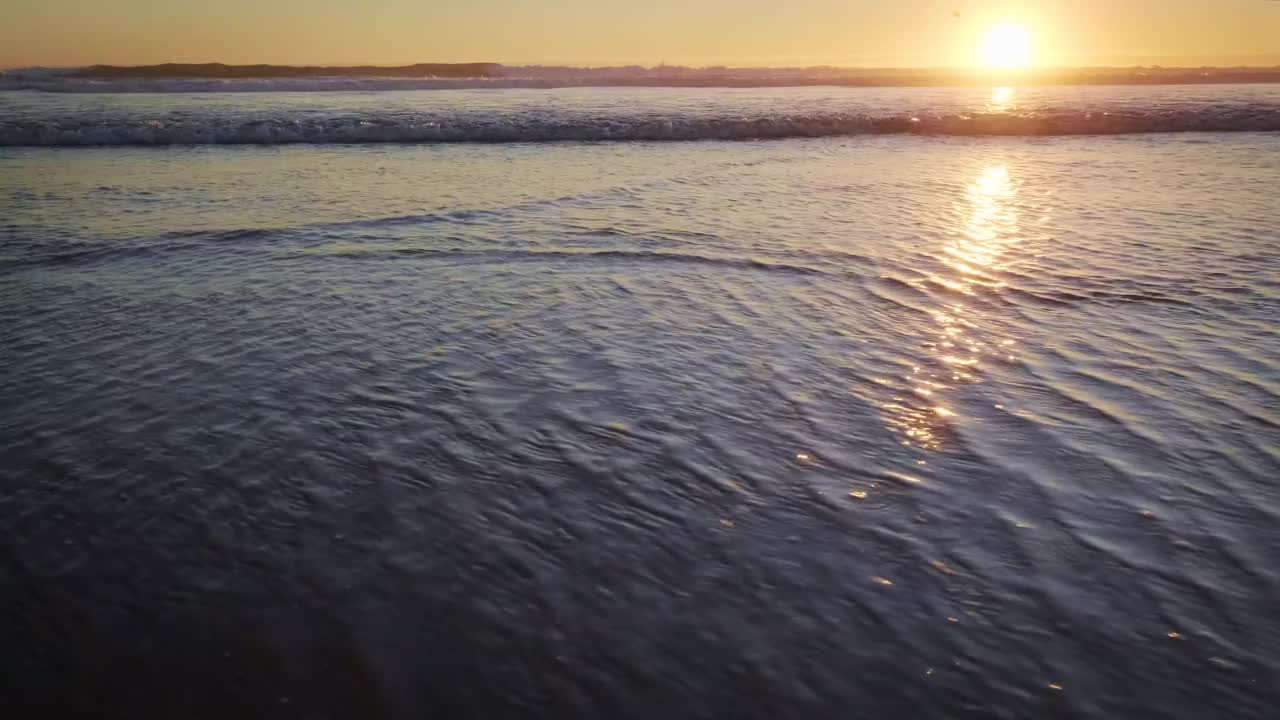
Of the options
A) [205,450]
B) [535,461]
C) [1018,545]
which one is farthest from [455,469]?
[1018,545]

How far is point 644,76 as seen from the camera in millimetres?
48406

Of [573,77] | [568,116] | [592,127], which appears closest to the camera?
[592,127]

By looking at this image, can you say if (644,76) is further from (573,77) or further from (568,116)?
(568,116)

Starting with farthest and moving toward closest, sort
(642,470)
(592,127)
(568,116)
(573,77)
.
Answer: (573,77) → (568,116) → (592,127) → (642,470)

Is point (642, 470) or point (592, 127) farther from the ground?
point (592, 127)

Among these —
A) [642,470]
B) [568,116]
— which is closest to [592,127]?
[568,116]

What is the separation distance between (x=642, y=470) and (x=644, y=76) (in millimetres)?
47036

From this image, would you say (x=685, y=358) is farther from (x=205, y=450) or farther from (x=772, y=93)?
(x=772, y=93)

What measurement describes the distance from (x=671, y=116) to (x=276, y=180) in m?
13.4

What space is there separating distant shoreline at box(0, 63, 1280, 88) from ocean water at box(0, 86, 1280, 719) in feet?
117

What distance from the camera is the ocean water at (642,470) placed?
9.66 ft

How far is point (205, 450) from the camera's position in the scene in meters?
4.55

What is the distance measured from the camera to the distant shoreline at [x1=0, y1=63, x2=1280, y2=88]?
138 ft

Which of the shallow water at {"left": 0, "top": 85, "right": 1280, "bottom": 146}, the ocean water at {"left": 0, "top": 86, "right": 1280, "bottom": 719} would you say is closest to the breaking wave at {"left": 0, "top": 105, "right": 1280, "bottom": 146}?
the shallow water at {"left": 0, "top": 85, "right": 1280, "bottom": 146}
